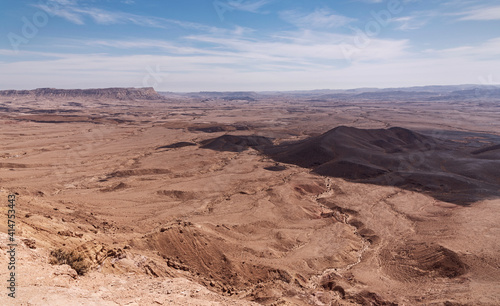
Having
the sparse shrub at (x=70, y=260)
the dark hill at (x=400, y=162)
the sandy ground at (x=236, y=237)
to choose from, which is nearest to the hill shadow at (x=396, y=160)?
the dark hill at (x=400, y=162)

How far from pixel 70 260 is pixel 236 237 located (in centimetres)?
1107

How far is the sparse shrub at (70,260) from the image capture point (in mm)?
10123

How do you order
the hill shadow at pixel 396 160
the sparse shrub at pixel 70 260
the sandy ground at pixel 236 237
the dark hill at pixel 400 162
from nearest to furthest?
the sparse shrub at pixel 70 260
the sandy ground at pixel 236 237
the dark hill at pixel 400 162
the hill shadow at pixel 396 160

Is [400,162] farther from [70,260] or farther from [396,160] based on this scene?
[70,260]

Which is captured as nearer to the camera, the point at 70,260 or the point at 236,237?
the point at 70,260

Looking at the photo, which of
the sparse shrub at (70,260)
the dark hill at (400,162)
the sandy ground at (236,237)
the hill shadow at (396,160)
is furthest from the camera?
the hill shadow at (396,160)

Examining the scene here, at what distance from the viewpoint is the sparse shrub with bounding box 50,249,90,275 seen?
33.2 feet

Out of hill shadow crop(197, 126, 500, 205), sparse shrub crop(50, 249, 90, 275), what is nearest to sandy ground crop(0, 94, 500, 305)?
sparse shrub crop(50, 249, 90, 275)

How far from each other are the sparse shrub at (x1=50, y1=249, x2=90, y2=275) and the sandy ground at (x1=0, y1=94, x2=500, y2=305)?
31 cm

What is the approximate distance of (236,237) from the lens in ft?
65.7

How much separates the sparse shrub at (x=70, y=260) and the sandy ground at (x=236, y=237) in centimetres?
31

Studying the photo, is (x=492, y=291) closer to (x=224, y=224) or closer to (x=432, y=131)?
(x=224, y=224)

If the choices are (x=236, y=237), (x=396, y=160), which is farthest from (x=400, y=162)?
(x=236, y=237)

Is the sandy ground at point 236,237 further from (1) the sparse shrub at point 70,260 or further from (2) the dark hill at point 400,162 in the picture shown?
(2) the dark hill at point 400,162
